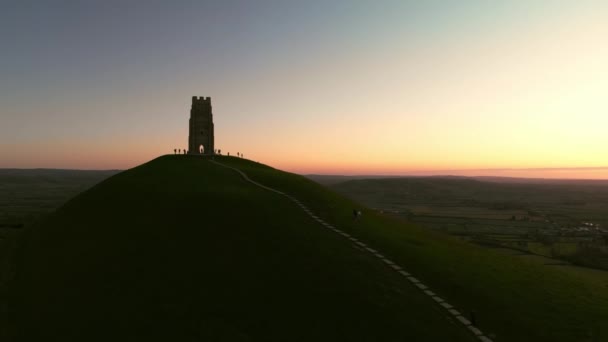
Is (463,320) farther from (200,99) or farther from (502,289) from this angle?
(200,99)

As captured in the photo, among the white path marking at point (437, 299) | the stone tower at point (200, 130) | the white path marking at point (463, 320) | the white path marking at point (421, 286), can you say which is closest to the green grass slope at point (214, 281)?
the white path marking at point (437, 299)

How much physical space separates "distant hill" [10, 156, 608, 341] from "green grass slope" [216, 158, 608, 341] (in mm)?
83

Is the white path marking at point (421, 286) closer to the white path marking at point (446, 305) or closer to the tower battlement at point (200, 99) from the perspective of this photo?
the white path marking at point (446, 305)

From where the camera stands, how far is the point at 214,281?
15367mm

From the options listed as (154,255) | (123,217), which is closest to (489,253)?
(154,255)

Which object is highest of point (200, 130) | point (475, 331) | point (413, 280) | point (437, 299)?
point (200, 130)

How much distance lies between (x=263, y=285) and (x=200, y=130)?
223 ft

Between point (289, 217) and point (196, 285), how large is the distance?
10240 mm

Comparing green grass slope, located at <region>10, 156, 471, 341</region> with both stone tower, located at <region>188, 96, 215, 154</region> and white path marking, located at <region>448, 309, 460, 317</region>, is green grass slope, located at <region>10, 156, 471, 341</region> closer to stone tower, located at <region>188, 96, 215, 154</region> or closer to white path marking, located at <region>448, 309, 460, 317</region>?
white path marking, located at <region>448, 309, 460, 317</region>

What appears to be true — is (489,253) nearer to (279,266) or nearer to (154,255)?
(279,266)

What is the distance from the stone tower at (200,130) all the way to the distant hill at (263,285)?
51488 mm

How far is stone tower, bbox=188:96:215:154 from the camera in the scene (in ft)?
253

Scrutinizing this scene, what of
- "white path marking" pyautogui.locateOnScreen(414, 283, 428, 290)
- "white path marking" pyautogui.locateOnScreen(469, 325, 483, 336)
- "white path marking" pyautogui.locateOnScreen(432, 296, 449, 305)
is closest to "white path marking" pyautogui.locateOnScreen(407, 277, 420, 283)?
"white path marking" pyautogui.locateOnScreen(414, 283, 428, 290)

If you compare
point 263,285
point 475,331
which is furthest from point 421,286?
point 263,285
